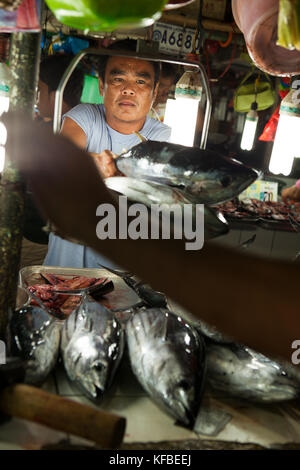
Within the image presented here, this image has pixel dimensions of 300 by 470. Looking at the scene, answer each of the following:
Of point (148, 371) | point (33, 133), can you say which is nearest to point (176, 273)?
point (33, 133)

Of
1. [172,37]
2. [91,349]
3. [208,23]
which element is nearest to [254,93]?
[172,37]

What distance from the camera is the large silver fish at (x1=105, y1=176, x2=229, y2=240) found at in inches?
52.6

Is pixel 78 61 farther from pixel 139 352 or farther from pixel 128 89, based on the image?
pixel 128 89

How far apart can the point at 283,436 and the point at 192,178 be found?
99 cm

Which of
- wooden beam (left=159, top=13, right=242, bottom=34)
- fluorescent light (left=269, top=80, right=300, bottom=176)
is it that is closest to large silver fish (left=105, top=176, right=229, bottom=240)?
fluorescent light (left=269, top=80, right=300, bottom=176)

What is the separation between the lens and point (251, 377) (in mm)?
1668

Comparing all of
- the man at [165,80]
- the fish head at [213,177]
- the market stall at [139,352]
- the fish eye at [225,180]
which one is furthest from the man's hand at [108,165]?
→ the man at [165,80]

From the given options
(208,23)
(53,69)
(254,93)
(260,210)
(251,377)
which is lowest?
(260,210)

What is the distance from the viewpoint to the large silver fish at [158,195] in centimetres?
133

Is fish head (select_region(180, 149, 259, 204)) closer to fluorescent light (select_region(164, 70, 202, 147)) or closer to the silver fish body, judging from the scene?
the silver fish body

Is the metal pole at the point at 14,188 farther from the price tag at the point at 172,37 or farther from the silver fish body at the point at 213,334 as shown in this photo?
the price tag at the point at 172,37

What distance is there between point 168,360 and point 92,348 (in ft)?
0.96

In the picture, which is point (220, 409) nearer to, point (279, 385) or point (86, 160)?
point (279, 385)

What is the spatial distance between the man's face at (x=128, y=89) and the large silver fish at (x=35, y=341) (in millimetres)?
3015
